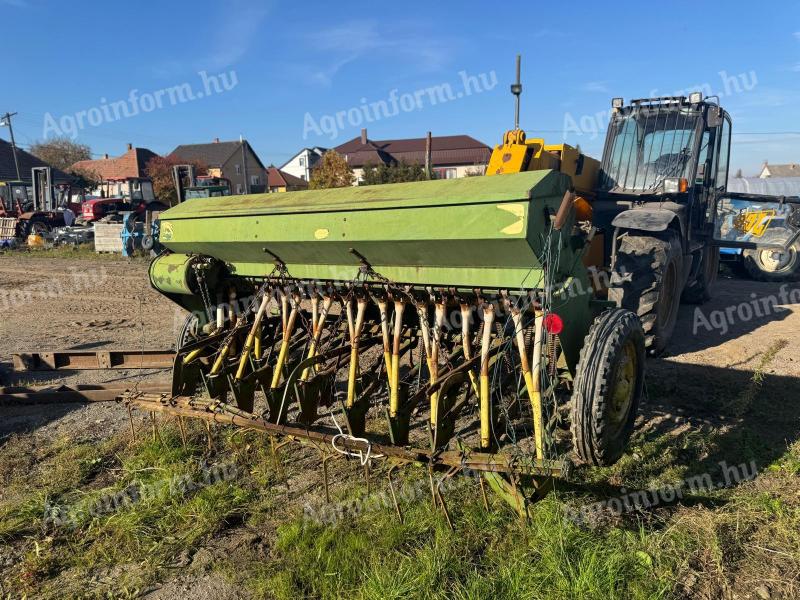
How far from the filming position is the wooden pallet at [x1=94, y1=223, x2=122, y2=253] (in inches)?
675

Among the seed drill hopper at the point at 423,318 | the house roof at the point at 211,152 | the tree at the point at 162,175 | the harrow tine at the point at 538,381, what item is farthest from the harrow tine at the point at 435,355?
the house roof at the point at 211,152

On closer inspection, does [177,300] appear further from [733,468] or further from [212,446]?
[733,468]

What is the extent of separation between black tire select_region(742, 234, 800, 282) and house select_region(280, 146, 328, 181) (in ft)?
178

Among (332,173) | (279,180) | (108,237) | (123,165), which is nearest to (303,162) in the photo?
(279,180)

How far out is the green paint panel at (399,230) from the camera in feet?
10.3

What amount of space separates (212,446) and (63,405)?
5.94 feet

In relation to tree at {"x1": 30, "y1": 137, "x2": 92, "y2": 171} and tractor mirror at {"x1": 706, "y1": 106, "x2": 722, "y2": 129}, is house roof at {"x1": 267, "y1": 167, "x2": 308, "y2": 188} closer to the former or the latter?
tree at {"x1": 30, "y1": 137, "x2": 92, "y2": 171}

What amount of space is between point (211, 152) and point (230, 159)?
350 centimetres

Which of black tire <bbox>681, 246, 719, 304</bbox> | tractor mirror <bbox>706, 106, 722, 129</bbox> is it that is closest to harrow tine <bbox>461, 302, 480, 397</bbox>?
tractor mirror <bbox>706, 106, 722, 129</bbox>

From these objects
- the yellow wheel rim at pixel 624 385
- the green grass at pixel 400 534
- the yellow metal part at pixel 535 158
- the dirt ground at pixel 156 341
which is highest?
the yellow metal part at pixel 535 158

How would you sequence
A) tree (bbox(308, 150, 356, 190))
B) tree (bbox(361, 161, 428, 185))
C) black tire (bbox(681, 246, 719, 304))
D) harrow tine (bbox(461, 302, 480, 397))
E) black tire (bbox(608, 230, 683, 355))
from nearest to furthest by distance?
harrow tine (bbox(461, 302, 480, 397)) → black tire (bbox(608, 230, 683, 355)) → black tire (bbox(681, 246, 719, 304)) → tree (bbox(361, 161, 428, 185)) → tree (bbox(308, 150, 356, 190))

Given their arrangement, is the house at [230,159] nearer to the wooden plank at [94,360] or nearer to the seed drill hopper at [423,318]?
the wooden plank at [94,360]

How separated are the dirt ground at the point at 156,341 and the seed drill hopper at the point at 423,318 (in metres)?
1.00

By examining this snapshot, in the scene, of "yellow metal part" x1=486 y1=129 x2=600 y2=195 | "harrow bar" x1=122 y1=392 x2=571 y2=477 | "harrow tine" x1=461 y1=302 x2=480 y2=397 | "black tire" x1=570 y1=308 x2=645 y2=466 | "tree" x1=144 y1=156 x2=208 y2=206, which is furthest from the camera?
"tree" x1=144 y1=156 x2=208 y2=206
